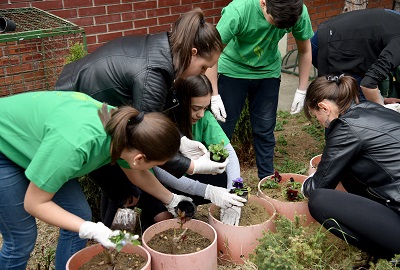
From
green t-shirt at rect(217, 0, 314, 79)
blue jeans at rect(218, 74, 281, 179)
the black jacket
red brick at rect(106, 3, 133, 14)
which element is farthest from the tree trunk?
red brick at rect(106, 3, 133, 14)

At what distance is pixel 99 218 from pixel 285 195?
1.16m

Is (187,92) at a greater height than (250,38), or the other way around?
(250,38)

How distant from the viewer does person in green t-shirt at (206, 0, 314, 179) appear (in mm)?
2895

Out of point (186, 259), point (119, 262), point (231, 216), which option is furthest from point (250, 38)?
point (119, 262)

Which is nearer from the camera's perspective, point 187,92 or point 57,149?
point 57,149

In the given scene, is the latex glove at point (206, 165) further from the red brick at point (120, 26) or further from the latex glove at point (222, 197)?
the red brick at point (120, 26)

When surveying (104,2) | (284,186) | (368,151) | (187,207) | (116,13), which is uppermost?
Answer: (104,2)

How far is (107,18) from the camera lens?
14.8 feet

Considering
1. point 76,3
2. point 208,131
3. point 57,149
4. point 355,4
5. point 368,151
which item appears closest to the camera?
point 57,149

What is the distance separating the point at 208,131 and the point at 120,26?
2263mm

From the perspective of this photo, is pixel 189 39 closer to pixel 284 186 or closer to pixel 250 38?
pixel 250 38

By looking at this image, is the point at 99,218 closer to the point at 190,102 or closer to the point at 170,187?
the point at 170,187

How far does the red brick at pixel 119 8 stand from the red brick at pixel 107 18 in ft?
0.15

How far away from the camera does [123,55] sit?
2143mm
